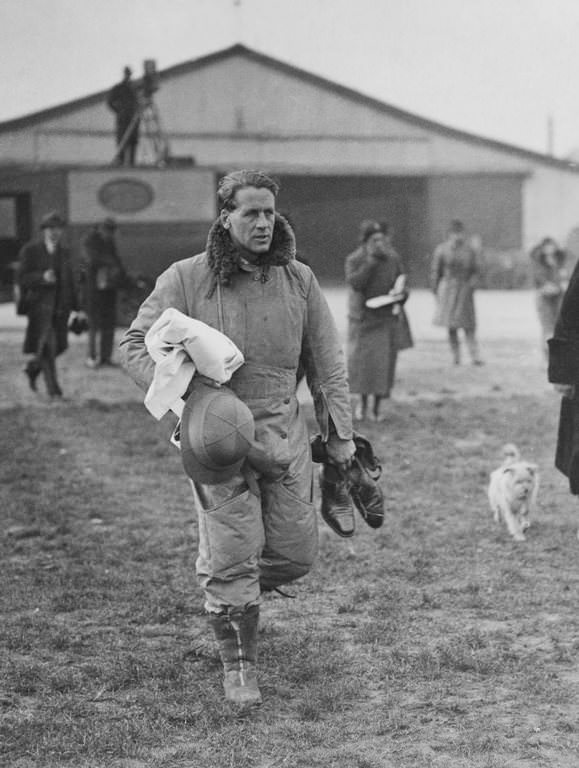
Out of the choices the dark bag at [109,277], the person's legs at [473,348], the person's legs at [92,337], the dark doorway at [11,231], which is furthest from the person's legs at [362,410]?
the dark doorway at [11,231]

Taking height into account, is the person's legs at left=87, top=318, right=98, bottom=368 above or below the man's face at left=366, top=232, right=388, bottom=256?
below

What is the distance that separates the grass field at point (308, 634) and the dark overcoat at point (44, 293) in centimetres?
336

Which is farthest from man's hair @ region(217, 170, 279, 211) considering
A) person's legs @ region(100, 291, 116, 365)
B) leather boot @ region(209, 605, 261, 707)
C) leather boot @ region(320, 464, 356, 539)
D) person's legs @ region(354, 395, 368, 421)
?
person's legs @ region(100, 291, 116, 365)

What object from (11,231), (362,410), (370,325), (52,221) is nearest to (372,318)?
(370,325)

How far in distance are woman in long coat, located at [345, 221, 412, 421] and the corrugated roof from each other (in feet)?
86.2

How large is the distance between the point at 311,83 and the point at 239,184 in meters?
34.8

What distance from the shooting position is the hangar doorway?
40000 millimetres

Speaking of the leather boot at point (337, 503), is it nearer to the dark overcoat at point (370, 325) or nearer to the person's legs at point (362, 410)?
the dark overcoat at point (370, 325)

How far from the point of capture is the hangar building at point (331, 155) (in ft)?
122

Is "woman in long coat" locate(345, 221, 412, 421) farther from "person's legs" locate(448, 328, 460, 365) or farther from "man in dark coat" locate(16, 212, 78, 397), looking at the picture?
"person's legs" locate(448, 328, 460, 365)

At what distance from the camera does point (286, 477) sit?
14.2ft

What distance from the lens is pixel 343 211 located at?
133 feet

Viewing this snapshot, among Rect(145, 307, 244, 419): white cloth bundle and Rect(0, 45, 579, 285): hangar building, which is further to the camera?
Rect(0, 45, 579, 285): hangar building

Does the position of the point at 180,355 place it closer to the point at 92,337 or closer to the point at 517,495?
the point at 517,495
